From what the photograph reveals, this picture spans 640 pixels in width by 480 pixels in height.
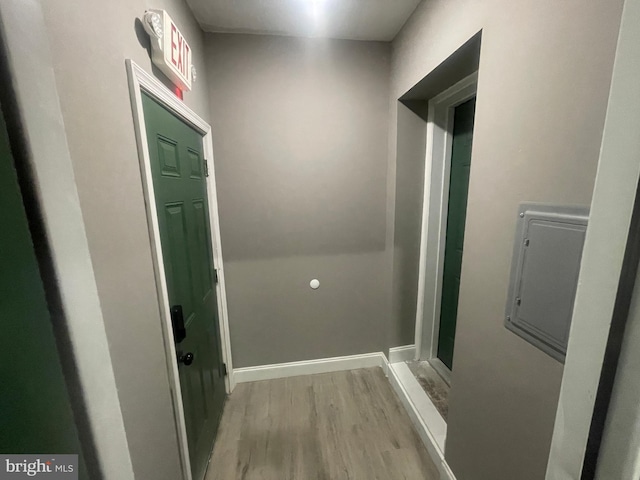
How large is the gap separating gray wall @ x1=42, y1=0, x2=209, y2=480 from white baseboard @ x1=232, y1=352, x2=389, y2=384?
113 centimetres

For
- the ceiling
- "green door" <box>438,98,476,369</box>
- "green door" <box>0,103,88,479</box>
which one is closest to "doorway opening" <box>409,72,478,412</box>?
"green door" <box>438,98,476,369</box>

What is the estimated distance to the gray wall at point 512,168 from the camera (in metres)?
0.67

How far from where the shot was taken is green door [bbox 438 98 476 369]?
1729mm

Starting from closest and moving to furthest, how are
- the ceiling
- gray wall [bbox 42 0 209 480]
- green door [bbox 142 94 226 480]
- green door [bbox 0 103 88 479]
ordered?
1. green door [bbox 0 103 88 479]
2. gray wall [bbox 42 0 209 480]
3. green door [bbox 142 94 226 480]
4. the ceiling

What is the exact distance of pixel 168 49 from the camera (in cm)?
98

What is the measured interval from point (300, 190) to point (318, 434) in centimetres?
166

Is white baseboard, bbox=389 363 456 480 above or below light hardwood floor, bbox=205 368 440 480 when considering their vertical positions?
above

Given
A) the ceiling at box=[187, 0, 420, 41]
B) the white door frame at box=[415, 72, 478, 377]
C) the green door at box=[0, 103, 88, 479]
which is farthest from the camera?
the white door frame at box=[415, 72, 478, 377]

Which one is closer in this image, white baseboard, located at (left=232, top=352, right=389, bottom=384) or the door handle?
the door handle

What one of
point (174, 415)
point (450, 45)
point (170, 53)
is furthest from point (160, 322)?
point (450, 45)

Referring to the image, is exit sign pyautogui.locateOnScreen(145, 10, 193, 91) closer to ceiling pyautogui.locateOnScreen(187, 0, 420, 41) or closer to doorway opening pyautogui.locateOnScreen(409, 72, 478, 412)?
ceiling pyautogui.locateOnScreen(187, 0, 420, 41)

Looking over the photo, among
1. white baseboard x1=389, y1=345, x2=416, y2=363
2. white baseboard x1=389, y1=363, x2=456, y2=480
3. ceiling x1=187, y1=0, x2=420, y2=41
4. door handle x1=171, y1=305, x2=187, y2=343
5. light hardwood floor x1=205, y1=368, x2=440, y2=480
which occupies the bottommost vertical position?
light hardwood floor x1=205, y1=368, x2=440, y2=480

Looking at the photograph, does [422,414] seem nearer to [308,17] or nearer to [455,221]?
[455,221]

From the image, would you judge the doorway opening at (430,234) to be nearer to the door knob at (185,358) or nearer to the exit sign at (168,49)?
the exit sign at (168,49)
